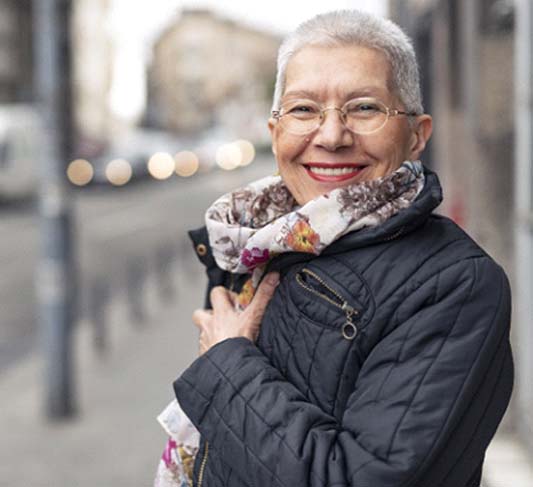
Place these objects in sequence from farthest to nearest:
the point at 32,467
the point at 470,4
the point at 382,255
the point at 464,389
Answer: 1. the point at 470,4
2. the point at 32,467
3. the point at 382,255
4. the point at 464,389

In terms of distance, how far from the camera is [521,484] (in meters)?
4.61

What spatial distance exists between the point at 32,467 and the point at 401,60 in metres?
4.46

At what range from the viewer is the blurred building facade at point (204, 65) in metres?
91.5

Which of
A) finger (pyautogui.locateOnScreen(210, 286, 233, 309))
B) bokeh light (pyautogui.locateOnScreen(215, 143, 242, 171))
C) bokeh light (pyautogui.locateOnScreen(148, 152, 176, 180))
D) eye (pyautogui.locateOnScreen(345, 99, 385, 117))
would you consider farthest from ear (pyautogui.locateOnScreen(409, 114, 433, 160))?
bokeh light (pyautogui.locateOnScreen(215, 143, 242, 171))

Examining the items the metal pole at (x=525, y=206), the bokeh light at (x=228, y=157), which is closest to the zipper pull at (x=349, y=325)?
the metal pole at (x=525, y=206)

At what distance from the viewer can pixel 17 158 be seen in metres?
22.7

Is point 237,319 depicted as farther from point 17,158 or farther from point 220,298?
point 17,158

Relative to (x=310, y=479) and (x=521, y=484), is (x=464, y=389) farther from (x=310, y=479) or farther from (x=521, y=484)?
(x=521, y=484)

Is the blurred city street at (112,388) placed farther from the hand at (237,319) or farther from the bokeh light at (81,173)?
the bokeh light at (81,173)

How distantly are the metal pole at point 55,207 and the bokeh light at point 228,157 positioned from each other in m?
36.0

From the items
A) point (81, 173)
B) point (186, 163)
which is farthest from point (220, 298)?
point (186, 163)

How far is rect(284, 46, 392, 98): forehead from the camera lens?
5.31 ft

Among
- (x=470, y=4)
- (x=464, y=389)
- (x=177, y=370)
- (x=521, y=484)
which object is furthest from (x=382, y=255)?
(x=177, y=370)

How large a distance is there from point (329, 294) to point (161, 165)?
107 feet
